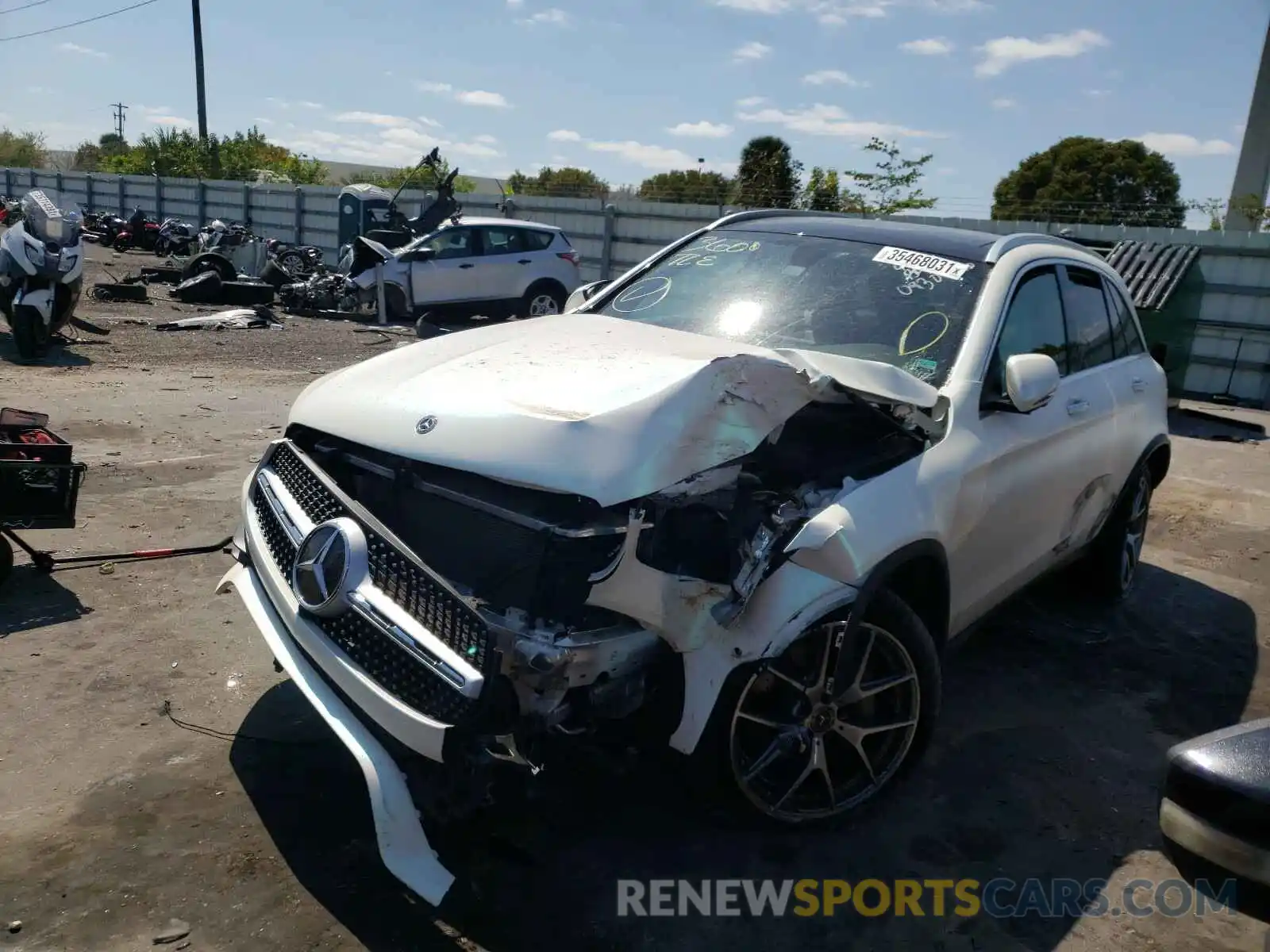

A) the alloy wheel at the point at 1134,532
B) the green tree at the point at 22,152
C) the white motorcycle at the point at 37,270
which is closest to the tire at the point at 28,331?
the white motorcycle at the point at 37,270

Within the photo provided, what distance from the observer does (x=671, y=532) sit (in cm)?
268

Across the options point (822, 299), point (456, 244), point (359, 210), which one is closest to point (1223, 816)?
point (822, 299)

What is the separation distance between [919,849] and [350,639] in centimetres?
182

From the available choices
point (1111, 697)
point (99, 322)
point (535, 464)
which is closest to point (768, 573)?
point (535, 464)

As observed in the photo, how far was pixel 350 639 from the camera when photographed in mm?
2590

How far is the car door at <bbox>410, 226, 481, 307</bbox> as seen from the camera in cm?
1525

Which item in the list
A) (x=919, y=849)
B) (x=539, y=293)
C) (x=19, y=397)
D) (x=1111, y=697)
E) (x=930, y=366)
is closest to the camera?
(x=919, y=849)

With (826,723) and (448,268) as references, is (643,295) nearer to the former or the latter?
(826,723)

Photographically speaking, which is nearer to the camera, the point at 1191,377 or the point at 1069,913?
the point at 1069,913

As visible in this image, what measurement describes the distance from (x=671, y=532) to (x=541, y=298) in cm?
1354

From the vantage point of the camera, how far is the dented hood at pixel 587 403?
8.30 ft

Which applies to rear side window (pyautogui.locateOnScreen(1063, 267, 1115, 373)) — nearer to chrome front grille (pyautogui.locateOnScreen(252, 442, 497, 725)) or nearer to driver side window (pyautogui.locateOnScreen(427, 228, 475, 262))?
chrome front grille (pyautogui.locateOnScreen(252, 442, 497, 725))

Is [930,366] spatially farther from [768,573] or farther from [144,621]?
[144,621]

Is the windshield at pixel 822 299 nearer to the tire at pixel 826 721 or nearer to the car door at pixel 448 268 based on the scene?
the tire at pixel 826 721
